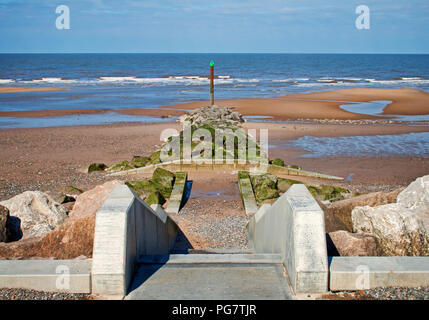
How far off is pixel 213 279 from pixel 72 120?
21240 mm

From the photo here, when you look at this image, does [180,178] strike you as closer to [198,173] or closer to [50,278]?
[198,173]

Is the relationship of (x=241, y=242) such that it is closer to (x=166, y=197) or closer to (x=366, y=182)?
(x=166, y=197)

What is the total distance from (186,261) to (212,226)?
404cm

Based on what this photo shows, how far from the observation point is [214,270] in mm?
3891

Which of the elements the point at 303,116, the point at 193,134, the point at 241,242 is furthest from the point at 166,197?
the point at 303,116

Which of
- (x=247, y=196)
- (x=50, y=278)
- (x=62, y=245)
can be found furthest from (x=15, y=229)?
(x=247, y=196)

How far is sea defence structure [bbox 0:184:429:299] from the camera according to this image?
11.5 feet

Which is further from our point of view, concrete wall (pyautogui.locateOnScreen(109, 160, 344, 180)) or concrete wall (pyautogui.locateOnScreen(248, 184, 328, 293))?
concrete wall (pyautogui.locateOnScreen(109, 160, 344, 180))

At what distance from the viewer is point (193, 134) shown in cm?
1407

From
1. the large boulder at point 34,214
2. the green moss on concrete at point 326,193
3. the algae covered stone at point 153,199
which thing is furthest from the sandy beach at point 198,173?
the large boulder at point 34,214

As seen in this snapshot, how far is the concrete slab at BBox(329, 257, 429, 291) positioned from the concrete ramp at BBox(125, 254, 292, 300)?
42 centimetres

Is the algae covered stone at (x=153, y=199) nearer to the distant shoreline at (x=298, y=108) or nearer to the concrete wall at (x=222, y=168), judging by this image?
the concrete wall at (x=222, y=168)

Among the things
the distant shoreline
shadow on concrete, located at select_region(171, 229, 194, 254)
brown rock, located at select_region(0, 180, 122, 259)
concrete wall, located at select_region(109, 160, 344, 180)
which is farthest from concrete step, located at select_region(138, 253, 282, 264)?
the distant shoreline

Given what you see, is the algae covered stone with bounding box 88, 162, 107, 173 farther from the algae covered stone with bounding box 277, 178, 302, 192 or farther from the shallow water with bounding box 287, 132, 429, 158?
the shallow water with bounding box 287, 132, 429, 158
